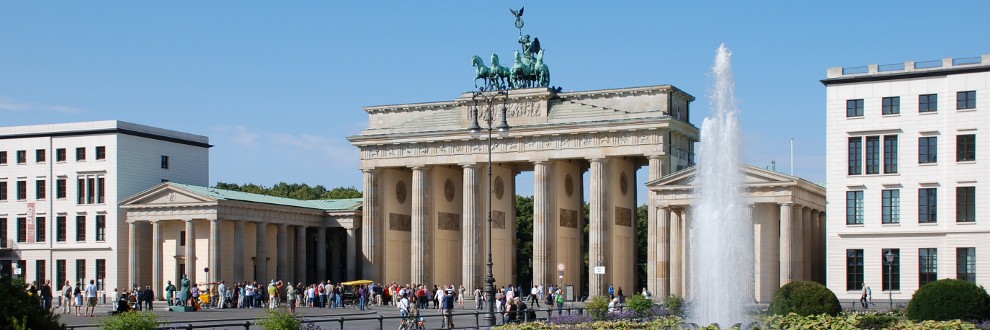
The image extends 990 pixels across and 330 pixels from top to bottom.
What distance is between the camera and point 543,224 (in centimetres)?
8744

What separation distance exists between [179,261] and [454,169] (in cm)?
2008

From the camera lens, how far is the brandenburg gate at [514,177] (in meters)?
85.2

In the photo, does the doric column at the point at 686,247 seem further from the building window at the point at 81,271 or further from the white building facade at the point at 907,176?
the building window at the point at 81,271

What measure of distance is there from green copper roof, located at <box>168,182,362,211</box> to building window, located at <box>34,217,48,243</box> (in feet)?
37.2

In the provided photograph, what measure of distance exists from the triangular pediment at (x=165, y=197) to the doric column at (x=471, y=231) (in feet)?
56.2

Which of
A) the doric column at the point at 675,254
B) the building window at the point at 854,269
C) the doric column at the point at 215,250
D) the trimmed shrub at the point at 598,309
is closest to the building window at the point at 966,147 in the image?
the building window at the point at 854,269

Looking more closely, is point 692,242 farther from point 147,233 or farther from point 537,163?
point 147,233

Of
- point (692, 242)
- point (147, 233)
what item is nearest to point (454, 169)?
point (147, 233)

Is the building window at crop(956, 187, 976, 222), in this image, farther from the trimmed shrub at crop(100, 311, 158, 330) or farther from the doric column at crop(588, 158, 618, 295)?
the trimmed shrub at crop(100, 311, 158, 330)

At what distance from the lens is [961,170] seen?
64.1 meters

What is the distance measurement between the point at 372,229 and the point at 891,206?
38.5 meters

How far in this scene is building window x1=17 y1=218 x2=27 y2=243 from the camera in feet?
309

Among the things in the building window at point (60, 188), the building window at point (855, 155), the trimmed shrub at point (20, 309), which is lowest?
the trimmed shrub at point (20, 309)

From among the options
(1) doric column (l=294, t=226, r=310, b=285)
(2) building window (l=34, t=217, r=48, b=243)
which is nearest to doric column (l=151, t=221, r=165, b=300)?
(2) building window (l=34, t=217, r=48, b=243)
